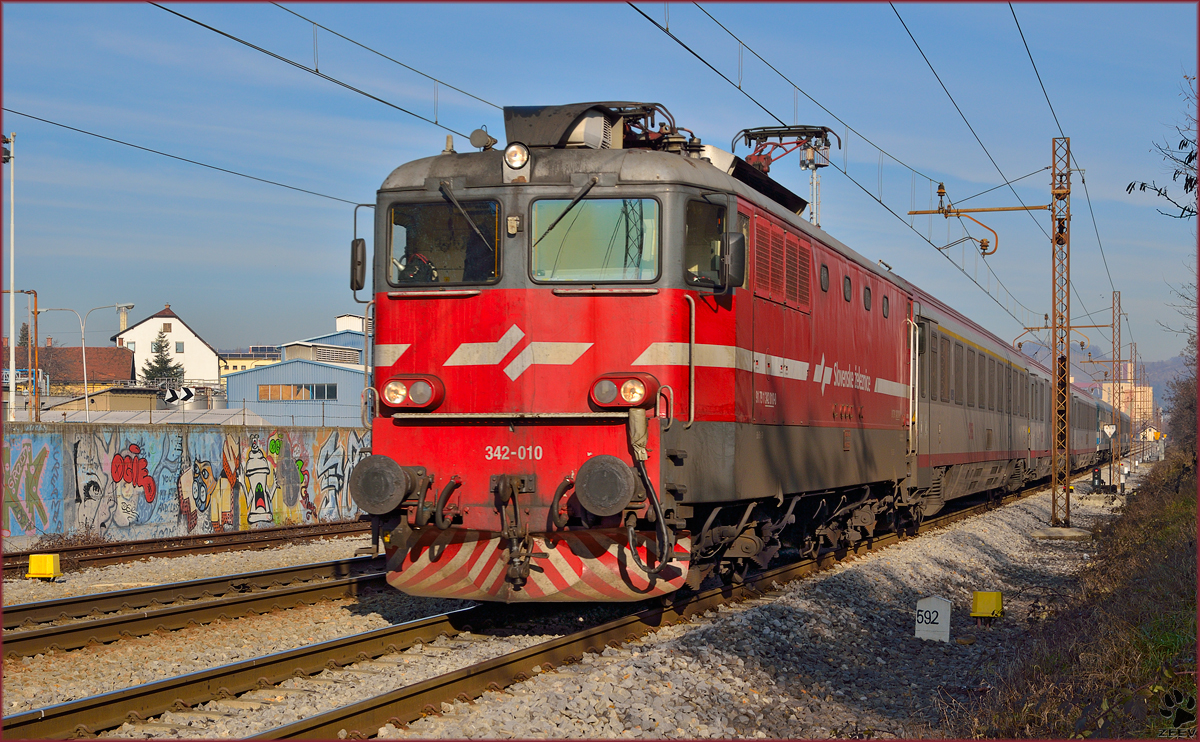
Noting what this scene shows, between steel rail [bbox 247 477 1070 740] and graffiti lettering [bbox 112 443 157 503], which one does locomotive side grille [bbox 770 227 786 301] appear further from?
graffiti lettering [bbox 112 443 157 503]

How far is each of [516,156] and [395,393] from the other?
2.26 metres

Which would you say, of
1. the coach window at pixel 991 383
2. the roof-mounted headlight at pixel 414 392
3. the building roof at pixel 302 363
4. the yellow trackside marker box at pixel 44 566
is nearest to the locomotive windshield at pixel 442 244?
the roof-mounted headlight at pixel 414 392

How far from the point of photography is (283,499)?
22.4m

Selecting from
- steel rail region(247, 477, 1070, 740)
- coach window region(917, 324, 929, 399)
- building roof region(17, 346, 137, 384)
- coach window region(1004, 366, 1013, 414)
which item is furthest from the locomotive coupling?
building roof region(17, 346, 137, 384)

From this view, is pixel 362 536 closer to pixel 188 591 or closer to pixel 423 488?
pixel 188 591

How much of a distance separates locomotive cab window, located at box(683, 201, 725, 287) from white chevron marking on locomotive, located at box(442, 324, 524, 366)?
1.54 metres

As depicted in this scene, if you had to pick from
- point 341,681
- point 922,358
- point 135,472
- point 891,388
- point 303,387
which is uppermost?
point 303,387

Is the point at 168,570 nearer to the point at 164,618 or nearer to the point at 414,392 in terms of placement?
the point at 164,618

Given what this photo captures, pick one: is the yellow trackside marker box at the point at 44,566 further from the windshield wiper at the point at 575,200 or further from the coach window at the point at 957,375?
the coach window at the point at 957,375

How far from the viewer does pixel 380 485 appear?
8.34 m

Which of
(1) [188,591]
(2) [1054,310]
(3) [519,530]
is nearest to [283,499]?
(1) [188,591]

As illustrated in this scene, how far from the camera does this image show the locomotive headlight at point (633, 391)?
828 centimetres

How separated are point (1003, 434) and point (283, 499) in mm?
16667

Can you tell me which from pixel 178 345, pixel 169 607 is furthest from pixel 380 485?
pixel 178 345
